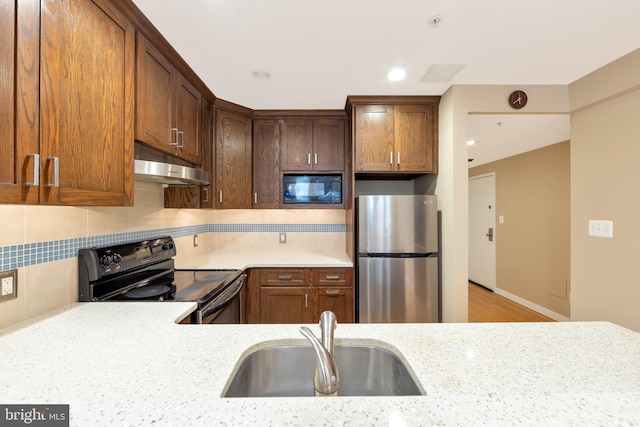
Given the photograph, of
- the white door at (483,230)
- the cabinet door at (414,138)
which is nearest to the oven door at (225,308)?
the cabinet door at (414,138)

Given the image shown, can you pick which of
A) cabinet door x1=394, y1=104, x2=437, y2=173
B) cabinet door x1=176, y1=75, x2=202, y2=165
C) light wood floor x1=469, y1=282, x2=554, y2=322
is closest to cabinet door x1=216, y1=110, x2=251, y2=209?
cabinet door x1=176, y1=75, x2=202, y2=165

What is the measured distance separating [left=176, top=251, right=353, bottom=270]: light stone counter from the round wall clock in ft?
6.30

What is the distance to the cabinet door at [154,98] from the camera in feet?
4.86

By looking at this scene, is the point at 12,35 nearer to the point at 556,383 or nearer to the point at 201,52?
the point at 201,52

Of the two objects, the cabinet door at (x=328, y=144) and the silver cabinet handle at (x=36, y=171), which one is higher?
the cabinet door at (x=328, y=144)

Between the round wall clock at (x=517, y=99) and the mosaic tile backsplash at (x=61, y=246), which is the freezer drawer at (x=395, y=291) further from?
the mosaic tile backsplash at (x=61, y=246)

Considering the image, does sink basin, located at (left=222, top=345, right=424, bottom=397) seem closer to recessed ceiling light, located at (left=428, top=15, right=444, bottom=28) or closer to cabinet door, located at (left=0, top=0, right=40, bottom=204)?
cabinet door, located at (left=0, top=0, right=40, bottom=204)

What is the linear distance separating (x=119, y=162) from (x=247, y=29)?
102 cm

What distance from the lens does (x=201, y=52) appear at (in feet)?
5.83

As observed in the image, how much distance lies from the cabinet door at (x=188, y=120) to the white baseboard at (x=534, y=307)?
4413 millimetres

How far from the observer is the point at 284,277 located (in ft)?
8.11

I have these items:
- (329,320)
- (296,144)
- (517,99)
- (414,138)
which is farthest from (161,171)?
(517,99)

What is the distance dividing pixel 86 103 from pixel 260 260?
5.84ft

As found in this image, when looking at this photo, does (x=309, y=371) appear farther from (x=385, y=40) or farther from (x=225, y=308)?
(x=385, y=40)
